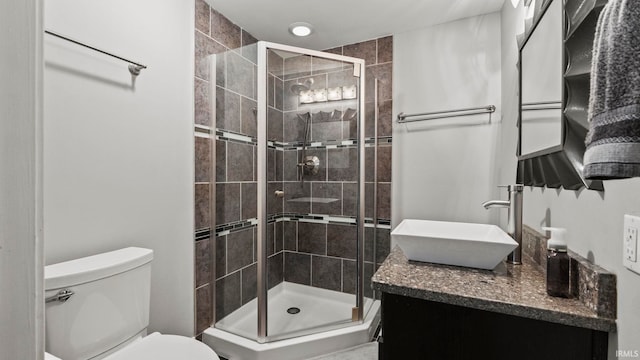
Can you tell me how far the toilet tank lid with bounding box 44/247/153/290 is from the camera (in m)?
1.07

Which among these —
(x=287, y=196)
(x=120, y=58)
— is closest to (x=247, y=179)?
(x=287, y=196)

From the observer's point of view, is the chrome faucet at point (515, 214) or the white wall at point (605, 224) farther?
the chrome faucet at point (515, 214)

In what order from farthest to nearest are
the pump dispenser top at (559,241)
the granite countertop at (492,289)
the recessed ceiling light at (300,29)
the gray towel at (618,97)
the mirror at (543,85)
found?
the recessed ceiling light at (300,29), the mirror at (543,85), the pump dispenser top at (559,241), the granite countertop at (492,289), the gray towel at (618,97)

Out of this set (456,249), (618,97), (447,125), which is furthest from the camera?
(447,125)

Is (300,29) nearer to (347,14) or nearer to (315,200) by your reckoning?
(347,14)

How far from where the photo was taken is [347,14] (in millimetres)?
2023

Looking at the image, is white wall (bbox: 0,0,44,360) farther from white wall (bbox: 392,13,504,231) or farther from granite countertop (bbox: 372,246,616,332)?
white wall (bbox: 392,13,504,231)

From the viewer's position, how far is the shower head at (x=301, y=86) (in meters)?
1.90

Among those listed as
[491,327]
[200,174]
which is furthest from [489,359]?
[200,174]

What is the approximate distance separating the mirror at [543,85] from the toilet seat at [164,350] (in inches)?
62.6

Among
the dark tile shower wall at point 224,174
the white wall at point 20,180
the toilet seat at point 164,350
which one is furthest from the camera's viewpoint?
the dark tile shower wall at point 224,174

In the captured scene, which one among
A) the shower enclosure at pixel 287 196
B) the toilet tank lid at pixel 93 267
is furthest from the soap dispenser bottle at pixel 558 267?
the toilet tank lid at pixel 93 267

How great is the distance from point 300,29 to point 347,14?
400 millimetres

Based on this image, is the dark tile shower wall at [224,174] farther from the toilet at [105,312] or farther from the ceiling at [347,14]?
the toilet at [105,312]
